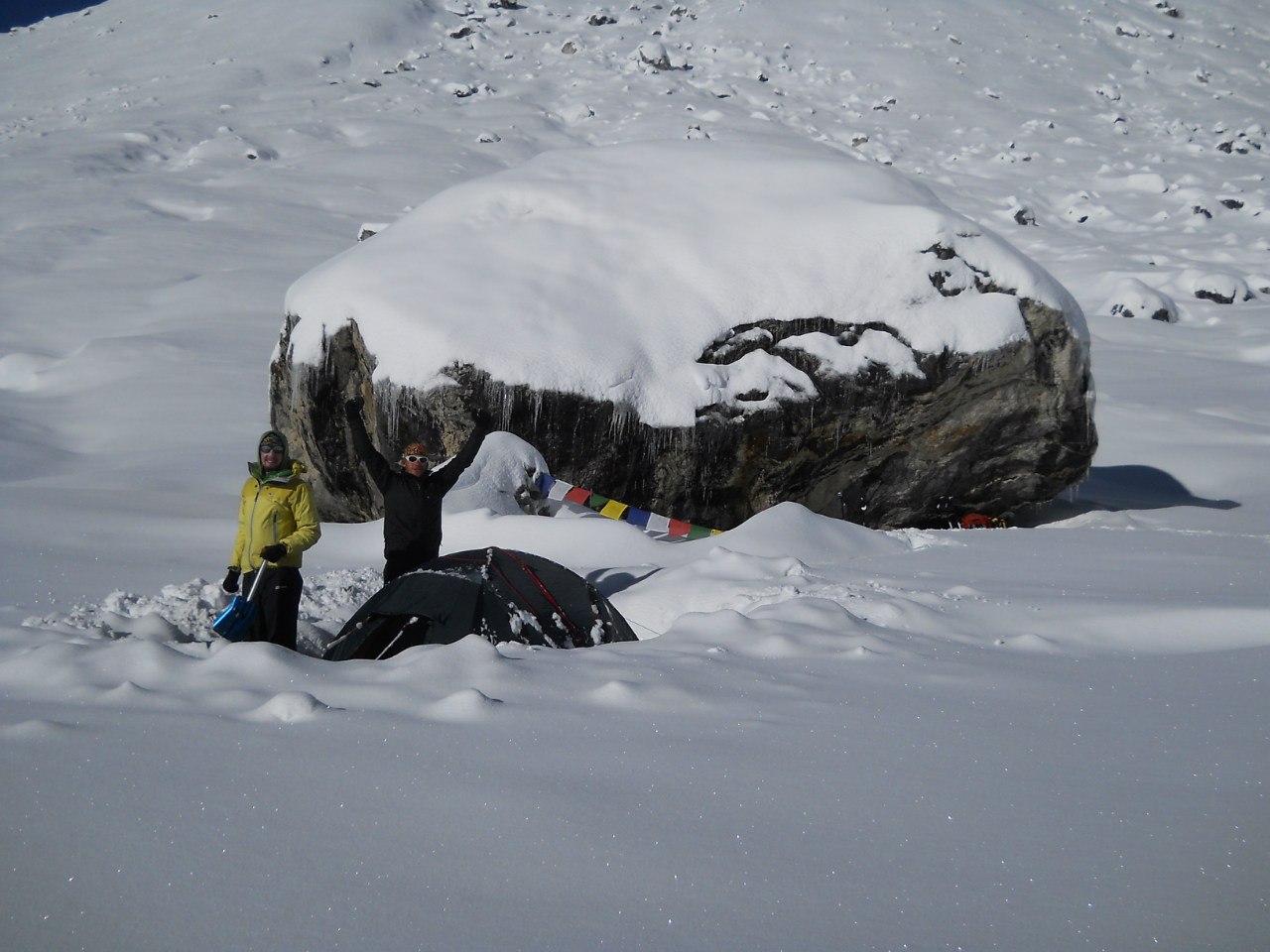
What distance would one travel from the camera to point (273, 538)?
13.7 ft

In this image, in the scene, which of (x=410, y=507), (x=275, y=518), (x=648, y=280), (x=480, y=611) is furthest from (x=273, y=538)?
(x=648, y=280)

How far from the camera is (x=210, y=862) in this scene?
5.23ft

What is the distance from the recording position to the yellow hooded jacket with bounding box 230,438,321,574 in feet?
13.6

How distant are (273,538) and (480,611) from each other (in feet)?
3.21

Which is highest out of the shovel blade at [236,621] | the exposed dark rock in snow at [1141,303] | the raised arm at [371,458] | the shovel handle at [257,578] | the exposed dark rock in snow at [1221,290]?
the exposed dark rock in snow at [1221,290]

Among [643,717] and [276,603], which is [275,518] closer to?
[276,603]

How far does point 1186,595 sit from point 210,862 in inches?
156

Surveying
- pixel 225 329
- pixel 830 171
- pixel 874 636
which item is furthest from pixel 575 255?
pixel 225 329

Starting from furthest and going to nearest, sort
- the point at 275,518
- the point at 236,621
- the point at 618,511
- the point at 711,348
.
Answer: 1. the point at 711,348
2. the point at 618,511
3. the point at 275,518
4. the point at 236,621

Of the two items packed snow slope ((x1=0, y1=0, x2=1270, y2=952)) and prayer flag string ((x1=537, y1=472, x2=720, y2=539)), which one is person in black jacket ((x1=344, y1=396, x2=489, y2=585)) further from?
prayer flag string ((x1=537, y1=472, x2=720, y2=539))

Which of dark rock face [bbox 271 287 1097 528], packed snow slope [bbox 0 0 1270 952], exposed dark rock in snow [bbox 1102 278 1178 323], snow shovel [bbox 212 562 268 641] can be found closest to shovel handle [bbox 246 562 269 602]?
snow shovel [bbox 212 562 268 641]

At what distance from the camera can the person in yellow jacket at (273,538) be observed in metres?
4.14

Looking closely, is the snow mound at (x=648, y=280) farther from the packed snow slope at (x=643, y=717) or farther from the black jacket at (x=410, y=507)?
Answer: the black jacket at (x=410, y=507)

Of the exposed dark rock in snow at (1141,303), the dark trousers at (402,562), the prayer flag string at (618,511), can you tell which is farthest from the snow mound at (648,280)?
the exposed dark rock in snow at (1141,303)
